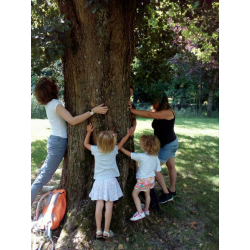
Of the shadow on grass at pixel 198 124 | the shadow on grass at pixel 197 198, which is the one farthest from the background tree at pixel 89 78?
the shadow on grass at pixel 198 124

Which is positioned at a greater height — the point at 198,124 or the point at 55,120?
the point at 55,120

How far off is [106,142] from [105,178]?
46 centimetres

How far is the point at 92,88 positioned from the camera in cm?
310

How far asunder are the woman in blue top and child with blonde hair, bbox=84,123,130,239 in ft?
1.22

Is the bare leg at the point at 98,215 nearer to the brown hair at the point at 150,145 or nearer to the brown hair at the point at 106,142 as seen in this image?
the brown hair at the point at 106,142

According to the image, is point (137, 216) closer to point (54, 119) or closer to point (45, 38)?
point (54, 119)

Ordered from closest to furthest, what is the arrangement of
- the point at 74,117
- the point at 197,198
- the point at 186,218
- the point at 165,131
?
1. the point at 74,117
2. the point at 186,218
3. the point at 165,131
4. the point at 197,198

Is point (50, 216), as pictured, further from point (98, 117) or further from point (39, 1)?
point (39, 1)

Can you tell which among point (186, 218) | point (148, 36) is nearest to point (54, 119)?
point (186, 218)

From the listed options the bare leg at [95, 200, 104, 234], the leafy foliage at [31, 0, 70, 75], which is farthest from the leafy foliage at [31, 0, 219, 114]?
the bare leg at [95, 200, 104, 234]

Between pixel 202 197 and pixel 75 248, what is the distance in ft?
7.89
